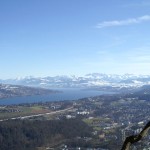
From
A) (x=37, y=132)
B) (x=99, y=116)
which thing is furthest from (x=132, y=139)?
(x=99, y=116)

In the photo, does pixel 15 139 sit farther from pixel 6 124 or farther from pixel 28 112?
pixel 28 112

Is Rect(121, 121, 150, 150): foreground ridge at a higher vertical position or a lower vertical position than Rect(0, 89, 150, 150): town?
higher

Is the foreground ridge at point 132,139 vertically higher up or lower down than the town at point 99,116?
higher up

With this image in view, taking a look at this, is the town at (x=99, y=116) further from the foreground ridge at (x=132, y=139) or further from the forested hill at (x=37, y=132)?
the foreground ridge at (x=132, y=139)

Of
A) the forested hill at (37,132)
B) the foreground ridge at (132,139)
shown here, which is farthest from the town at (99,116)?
the foreground ridge at (132,139)

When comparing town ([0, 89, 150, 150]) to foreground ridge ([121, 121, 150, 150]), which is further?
town ([0, 89, 150, 150])

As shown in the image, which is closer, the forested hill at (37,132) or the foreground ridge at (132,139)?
the foreground ridge at (132,139)

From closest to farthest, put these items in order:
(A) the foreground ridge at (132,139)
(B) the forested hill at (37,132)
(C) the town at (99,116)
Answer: (A) the foreground ridge at (132,139), (C) the town at (99,116), (B) the forested hill at (37,132)

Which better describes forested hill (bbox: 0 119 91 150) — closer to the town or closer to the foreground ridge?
the town

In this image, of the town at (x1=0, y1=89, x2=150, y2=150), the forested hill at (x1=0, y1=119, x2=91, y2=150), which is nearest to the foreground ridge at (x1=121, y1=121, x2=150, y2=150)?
the town at (x1=0, y1=89, x2=150, y2=150)

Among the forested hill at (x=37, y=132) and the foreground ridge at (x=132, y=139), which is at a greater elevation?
the foreground ridge at (x=132, y=139)

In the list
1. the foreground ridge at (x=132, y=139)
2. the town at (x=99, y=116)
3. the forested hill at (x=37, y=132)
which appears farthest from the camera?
the forested hill at (x=37, y=132)

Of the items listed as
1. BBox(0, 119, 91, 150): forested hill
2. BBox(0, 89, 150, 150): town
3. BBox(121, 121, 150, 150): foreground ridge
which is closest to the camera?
BBox(121, 121, 150, 150): foreground ridge
